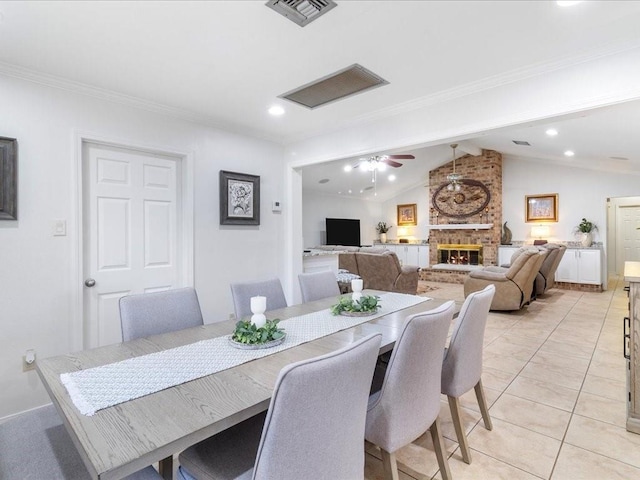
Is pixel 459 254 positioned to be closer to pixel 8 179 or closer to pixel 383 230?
pixel 383 230

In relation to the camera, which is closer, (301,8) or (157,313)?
(301,8)

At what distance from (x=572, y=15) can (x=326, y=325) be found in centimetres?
208

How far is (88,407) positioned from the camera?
1072mm

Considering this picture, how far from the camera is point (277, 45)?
6.79ft

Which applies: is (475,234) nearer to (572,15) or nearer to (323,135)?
(323,135)

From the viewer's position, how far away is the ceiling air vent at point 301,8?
1675 mm

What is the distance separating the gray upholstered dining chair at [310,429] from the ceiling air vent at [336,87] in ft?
6.57

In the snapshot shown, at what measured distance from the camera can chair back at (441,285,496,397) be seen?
1752 mm

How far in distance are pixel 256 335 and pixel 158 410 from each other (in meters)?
0.60

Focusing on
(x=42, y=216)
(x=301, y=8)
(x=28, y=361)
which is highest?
(x=301, y=8)

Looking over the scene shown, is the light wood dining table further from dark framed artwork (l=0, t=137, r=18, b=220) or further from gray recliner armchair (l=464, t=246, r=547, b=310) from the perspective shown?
gray recliner armchair (l=464, t=246, r=547, b=310)

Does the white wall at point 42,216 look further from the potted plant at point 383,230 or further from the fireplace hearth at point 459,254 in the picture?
the potted plant at point 383,230

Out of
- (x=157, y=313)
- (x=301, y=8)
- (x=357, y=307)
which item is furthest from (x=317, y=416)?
(x=301, y=8)

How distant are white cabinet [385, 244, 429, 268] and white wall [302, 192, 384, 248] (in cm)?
114
